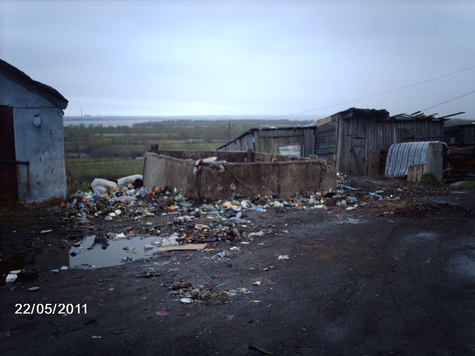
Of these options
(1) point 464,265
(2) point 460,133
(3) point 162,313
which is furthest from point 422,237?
(2) point 460,133

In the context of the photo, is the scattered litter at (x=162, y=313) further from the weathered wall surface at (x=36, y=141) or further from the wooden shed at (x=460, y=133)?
the wooden shed at (x=460, y=133)

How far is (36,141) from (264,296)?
6.40 m

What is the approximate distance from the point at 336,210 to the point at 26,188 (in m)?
6.86

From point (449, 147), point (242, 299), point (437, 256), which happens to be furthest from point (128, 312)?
point (449, 147)

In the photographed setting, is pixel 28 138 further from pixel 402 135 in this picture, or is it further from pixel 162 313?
pixel 402 135

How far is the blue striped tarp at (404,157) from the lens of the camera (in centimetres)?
1295

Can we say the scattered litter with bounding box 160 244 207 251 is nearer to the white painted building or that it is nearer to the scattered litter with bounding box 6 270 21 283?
the scattered litter with bounding box 6 270 21 283

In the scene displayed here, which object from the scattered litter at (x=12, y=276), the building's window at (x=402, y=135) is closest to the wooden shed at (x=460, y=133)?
the building's window at (x=402, y=135)

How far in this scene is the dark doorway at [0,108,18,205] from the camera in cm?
687

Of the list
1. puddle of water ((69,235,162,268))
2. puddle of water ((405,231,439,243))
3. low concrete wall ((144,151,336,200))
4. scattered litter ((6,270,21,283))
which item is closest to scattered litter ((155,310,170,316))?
puddle of water ((69,235,162,268))

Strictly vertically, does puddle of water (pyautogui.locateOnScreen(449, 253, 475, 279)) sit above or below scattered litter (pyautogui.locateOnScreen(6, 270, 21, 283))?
above

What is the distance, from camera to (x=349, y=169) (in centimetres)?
1611

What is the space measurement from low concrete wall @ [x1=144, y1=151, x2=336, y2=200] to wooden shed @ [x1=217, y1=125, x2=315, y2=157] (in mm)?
7612

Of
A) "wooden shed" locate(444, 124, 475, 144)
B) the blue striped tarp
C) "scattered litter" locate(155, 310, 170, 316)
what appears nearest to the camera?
"scattered litter" locate(155, 310, 170, 316)
